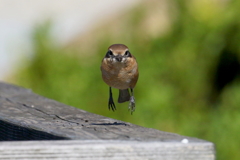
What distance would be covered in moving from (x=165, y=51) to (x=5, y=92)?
296 cm

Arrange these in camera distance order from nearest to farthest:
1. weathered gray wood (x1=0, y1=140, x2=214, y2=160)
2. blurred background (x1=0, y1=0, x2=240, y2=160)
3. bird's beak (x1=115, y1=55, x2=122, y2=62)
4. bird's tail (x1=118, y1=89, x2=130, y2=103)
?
1. weathered gray wood (x1=0, y1=140, x2=214, y2=160)
2. bird's beak (x1=115, y1=55, x2=122, y2=62)
3. bird's tail (x1=118, y1=89, x2=130, y2=103)
4. blurred background (x1=0, y1=0, x2=240, y2=160)

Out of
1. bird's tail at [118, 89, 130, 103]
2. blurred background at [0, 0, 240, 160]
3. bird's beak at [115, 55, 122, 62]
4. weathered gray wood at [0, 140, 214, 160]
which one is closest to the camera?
weathered gray wood at [0, 140, 214, 160]

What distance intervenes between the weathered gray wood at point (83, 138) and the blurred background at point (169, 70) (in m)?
2.64

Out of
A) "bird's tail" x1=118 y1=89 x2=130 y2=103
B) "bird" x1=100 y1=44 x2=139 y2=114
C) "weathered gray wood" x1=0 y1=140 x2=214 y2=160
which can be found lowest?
"weathered gray wood" x1=0 y1=140 x2=214 y2=160

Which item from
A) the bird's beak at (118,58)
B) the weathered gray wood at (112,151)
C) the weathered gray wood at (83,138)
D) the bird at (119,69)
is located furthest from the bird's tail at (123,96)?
the weathered gray wood at (112,151)

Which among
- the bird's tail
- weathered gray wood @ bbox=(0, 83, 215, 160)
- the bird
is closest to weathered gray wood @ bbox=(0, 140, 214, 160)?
weathered gray wood @ bbox=(0, 83, 215, 160)

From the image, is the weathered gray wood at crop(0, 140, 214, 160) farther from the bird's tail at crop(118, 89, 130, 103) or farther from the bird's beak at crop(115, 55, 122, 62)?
the bird's tail at crop(118, 89, 130, 103)

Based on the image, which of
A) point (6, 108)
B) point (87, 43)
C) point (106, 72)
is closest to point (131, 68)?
point (106, 72)

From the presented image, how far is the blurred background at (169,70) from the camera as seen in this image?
19.3 feet

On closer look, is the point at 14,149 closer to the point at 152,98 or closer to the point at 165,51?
the point at 152,98

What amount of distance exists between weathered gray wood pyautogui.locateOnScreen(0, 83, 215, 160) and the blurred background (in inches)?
104

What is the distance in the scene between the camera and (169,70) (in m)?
6.68

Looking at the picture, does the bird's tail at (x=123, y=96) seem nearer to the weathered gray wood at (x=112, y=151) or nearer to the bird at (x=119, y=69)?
the bird at (x=119, y=69)

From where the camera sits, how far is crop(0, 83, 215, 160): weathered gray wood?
1921mm
